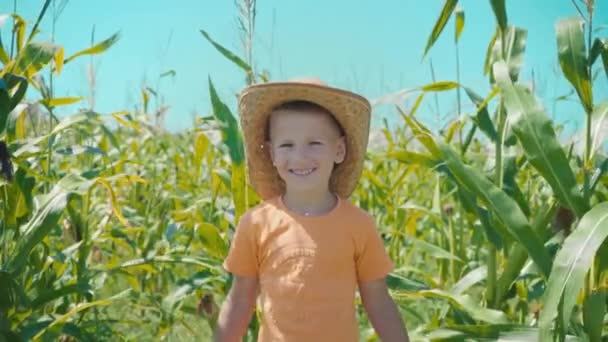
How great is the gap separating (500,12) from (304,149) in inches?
31.4

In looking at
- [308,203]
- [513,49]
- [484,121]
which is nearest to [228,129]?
[308,203]

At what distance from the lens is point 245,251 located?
185cm

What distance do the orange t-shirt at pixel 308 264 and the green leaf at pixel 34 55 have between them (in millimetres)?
827

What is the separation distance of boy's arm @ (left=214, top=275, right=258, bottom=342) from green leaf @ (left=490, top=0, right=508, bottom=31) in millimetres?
1013

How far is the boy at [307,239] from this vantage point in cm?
175

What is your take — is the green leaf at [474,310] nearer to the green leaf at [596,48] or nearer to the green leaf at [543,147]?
the green leaf at [543,147]

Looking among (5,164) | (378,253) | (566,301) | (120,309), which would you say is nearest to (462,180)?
(378,253)

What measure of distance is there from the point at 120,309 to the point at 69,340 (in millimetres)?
892

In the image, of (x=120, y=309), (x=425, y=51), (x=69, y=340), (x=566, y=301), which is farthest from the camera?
(x=120, y=309)

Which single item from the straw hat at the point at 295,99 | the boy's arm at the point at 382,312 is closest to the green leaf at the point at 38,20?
the straw hat at the point at 295,99

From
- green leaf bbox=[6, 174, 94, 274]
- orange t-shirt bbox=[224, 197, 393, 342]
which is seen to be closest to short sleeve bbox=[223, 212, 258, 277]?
orange t-shirt bbox=[224, 197, 393, 342]

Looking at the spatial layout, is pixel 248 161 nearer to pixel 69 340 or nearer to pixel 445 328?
pixel 445 328

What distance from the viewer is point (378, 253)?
6.07 ft

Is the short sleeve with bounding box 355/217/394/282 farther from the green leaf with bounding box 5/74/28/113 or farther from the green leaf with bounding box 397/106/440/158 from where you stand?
the green leaf with bounding box 5/74/28/113
